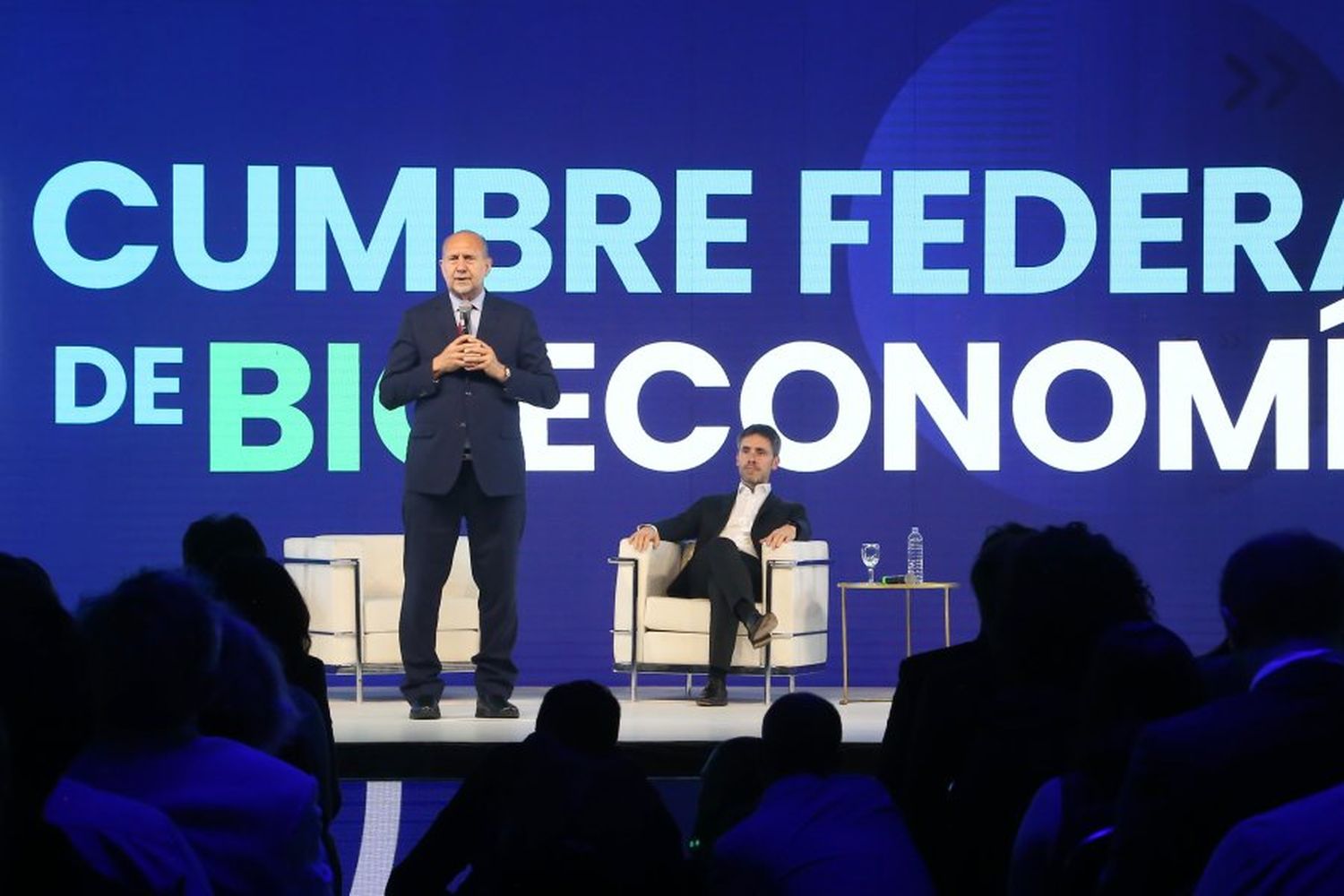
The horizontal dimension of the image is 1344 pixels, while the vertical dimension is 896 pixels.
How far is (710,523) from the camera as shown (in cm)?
768

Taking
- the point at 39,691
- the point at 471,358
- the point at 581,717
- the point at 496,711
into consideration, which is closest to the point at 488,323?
the point at 471,358

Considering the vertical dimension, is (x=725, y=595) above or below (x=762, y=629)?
above

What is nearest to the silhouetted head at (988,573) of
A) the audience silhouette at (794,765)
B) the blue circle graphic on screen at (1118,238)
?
the audience silhouette at (794,765)

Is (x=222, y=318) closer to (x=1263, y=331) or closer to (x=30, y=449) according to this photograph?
(x=30, y=449)

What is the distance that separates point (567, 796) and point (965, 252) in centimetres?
614

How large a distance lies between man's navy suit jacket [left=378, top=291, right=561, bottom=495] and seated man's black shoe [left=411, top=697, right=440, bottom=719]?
0.70 metres

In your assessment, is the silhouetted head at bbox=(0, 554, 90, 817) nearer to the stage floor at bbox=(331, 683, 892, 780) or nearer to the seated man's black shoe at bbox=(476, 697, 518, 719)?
the stage floor at bbox=(331, 683, 892, 780)

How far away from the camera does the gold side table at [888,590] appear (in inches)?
297

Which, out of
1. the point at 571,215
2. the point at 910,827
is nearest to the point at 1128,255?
the point at 571,215

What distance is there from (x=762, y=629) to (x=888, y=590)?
38.1 inches

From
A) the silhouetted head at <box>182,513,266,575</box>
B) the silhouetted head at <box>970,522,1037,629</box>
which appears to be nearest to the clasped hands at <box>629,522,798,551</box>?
the silhouetted head at <box>182,513,266,575</box>

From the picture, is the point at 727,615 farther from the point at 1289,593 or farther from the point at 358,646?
the point at 1289,593

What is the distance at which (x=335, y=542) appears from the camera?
24.7 feet

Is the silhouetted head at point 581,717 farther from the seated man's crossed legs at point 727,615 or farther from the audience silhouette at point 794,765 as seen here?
the seated man's crossed legs at point 727,615
